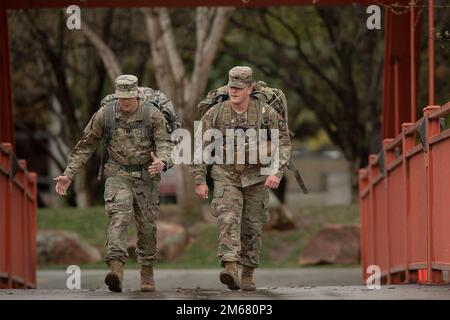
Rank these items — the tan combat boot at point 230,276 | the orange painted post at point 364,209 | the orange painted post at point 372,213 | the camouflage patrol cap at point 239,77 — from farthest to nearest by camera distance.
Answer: the orange painted post at point 364,209
the orange painted post at point 372,213
the camouflage patrol cap at point 239,77
the tan combat boot at point 230,276

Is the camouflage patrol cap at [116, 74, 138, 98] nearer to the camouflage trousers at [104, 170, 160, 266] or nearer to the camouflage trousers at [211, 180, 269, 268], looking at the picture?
the camouflage trousers at [104, 170, 160, 266]

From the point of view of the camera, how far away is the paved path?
12.2 m

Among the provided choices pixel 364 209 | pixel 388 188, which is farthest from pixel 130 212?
pixel 364 209

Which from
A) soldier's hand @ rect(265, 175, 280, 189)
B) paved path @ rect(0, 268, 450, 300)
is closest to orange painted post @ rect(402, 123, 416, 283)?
paved path @ rect(0, 268, 450, 300)

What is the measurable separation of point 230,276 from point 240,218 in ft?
2.15

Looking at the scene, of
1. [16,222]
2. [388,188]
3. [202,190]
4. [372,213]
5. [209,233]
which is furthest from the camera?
[209,233]

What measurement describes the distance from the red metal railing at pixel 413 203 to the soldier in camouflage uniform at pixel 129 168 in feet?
8.34

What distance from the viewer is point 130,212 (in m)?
13.3

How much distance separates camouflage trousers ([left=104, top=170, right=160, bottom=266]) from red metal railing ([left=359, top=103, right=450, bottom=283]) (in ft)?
8.67

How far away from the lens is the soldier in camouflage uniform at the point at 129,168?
13109 mm

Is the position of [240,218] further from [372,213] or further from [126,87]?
[372,213]

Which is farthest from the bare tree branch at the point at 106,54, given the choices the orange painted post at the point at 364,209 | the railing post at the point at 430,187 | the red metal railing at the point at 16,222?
the railing post at the point at 430,187

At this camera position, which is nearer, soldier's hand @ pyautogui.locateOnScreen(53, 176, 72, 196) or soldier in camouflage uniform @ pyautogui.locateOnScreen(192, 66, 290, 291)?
soldier in camouflage uniform @ pyautogui.locateOnScreen(192, 66, 290, 291)

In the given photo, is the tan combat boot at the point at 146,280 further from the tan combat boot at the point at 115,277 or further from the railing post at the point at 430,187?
the railing post at the point at 430,187
